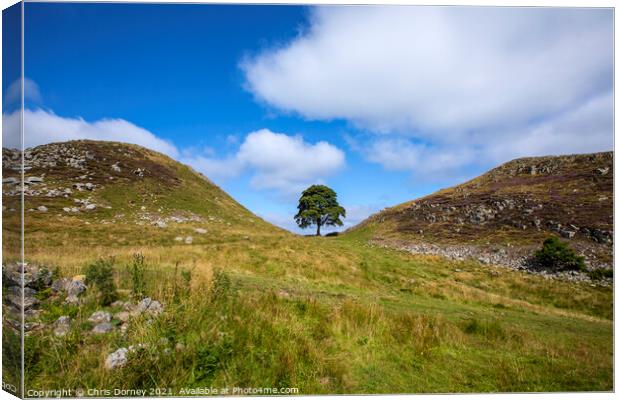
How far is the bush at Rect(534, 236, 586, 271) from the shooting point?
11.8 metres

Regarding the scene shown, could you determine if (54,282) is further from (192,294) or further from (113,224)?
(113,224)

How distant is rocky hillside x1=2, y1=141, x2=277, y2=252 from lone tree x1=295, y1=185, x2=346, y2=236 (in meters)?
4.90

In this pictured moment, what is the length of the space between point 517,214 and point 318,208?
45.7 feet

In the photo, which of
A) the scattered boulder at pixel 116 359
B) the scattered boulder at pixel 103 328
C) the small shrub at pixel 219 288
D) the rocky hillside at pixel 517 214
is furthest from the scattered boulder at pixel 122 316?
the rocky hillside at pixel 517 214

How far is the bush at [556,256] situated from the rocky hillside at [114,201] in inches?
711

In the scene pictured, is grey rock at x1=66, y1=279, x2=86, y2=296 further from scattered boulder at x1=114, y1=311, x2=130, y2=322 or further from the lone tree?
the lone tree

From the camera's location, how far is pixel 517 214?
1852 centimetres

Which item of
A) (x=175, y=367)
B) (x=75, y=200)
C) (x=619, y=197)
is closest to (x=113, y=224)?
(x=75, y=200)

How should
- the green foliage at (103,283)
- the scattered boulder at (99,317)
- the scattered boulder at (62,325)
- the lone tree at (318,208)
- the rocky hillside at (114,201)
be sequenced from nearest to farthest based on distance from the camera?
the scattered boulder at (62,325)
the scattered boulder at (99,317)
the green foliage at (103,283)
the rocky hillside at (114,201)
the lone tree at (318,208)

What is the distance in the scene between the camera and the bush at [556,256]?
11778mm

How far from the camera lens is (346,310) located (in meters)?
6.49

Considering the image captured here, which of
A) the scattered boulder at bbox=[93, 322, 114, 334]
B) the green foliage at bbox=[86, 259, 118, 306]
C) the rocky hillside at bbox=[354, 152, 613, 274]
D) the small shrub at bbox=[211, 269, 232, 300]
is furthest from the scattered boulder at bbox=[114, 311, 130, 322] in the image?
the rocky hillside at bbox=[354, 152, 613, 274]

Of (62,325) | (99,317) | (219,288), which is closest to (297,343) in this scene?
(219,288)

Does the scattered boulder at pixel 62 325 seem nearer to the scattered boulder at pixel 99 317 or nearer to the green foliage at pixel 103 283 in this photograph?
the scattered boulder at pixel 99 317
